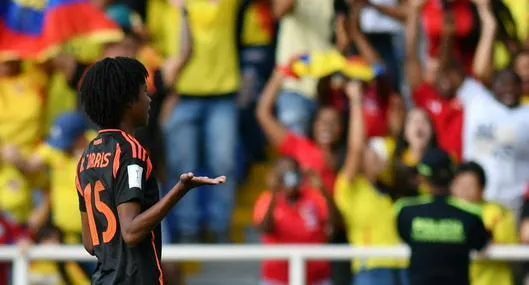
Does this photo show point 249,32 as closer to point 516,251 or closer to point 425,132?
point 425,132

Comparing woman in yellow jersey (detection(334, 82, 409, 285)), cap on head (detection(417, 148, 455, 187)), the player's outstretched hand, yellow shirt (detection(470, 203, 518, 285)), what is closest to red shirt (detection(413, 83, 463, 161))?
woman in yellow jersey (detection(334, 82, 409, 285))

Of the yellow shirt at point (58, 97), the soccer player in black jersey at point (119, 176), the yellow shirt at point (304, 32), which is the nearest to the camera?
the soccer player in black jersey at point (119, 176)

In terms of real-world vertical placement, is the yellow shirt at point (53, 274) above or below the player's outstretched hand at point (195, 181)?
below

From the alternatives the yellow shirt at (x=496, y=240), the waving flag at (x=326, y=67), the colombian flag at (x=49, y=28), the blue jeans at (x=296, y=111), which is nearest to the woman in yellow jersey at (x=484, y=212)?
the yellow shirt at (x=496, y=240)

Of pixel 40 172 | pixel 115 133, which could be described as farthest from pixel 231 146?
pixel 115 133

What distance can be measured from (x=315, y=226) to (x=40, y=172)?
2.13m

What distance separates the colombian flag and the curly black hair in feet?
17.4

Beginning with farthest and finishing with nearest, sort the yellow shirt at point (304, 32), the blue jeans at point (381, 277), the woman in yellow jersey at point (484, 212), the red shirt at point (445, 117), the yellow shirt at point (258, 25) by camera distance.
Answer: the yellow shirt at point (258, 25)
the yellow shirt at point (304, 32)
the red shirt at point (445, 117)
the blue jeans at point (381, 277)
the woman in yellow jersey at point (484, 212)

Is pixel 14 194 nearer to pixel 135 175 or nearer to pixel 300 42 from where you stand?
pixel 300 42

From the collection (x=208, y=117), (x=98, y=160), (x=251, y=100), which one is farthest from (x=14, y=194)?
(x=98, y=160)

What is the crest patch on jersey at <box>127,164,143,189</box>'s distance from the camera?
5.27 metres

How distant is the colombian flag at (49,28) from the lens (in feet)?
35.5

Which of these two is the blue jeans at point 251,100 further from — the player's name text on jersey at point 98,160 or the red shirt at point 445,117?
the player's name text on jersey at point 98,160

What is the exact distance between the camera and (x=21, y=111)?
10.8 m
